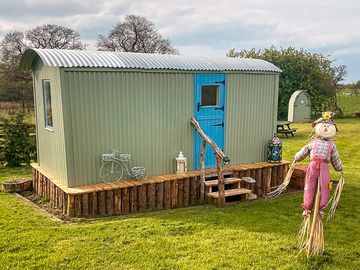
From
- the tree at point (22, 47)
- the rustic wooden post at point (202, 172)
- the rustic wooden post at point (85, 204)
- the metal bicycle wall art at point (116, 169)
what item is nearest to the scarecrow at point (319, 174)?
the rustic wooden post at point (202, 172)

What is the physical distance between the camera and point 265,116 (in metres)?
9.04

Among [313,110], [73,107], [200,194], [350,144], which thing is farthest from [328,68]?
[73,107]

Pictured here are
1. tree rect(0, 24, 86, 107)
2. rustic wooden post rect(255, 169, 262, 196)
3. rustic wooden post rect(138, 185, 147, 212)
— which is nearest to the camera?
rustic wooden post rect(138, 185, 147, 212)

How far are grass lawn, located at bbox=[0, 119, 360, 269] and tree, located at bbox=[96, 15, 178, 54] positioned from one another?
30956mm

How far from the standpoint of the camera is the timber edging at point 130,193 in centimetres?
648

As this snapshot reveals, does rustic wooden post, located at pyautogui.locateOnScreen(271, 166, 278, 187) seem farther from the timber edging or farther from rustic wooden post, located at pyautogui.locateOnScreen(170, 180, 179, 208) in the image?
rustic wooden post, located at pyautogui.locateOnScreen(170, 180, 179, 208)

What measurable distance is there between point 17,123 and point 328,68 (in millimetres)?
22827

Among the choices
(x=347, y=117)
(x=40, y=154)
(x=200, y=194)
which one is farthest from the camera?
(x=347, y=117)

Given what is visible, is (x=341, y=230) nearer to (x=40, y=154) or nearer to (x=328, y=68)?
(x=40, y=154)

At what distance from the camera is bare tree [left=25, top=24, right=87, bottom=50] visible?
31359 millimetres

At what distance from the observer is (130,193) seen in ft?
22.5

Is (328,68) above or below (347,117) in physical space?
above

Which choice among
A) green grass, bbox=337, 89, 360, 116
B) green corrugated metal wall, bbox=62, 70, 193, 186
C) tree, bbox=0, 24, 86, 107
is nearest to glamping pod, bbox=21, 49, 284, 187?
green corrugated metal wall, bbox=62, 70, 193, 186

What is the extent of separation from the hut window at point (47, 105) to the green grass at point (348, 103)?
23170 mm
